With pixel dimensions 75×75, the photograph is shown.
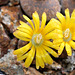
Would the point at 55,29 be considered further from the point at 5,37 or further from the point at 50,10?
the point at 5,37

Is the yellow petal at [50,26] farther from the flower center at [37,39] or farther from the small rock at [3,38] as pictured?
the small rock at [3,38]

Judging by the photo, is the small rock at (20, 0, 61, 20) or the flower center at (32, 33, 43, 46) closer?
the flower center at (32, 33, 43, 46)

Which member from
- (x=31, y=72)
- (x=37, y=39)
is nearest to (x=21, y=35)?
(x=37, y=39)

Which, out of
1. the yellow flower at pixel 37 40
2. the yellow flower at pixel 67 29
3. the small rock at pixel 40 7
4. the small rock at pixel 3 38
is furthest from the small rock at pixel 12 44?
the yellow flower at pixel 67 29

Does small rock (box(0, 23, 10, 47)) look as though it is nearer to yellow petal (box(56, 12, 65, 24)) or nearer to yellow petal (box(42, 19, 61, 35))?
yellow petal (box(42, 19, 61, 35))

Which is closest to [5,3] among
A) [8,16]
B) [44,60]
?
[8,16]

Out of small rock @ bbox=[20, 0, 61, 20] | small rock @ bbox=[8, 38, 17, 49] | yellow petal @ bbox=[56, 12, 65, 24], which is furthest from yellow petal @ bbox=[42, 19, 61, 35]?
small rock @ bbox=[8, 38, 17, 49]
